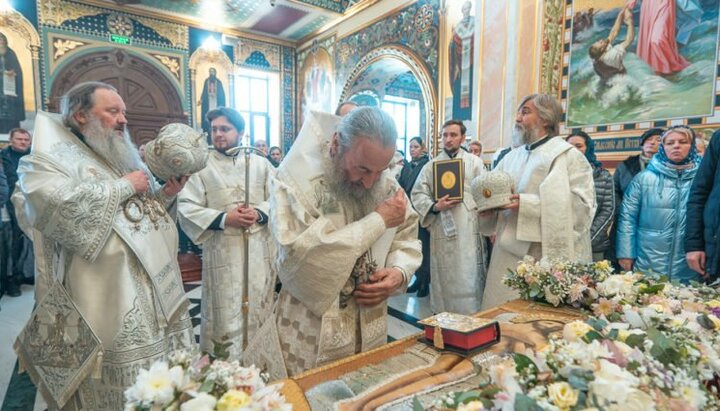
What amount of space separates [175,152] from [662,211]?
3.55 meters

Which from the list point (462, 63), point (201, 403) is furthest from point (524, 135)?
point (462, 63)

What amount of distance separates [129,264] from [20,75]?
994cm

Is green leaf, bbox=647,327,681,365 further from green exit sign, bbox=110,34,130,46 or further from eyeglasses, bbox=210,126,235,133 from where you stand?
green exit sign, bbox=110,34,130,46

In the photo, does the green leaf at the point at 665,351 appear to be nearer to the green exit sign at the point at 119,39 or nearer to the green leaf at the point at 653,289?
the green leaf at the point at 653,289

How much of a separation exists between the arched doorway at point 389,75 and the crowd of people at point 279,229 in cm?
472

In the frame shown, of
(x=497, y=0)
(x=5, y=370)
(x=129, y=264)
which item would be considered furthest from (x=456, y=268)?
(x=497, y=0)

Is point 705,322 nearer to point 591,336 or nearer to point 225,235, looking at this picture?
point 591,336

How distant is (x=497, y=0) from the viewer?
646 cm

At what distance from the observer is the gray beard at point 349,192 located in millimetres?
1622

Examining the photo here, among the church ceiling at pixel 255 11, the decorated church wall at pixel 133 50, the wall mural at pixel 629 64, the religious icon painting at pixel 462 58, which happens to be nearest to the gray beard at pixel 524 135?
the wall mural at pixel 629 64

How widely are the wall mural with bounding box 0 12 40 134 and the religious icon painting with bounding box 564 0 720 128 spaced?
10660 millimetres

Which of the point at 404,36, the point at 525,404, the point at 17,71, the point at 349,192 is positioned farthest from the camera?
the point at 17,71

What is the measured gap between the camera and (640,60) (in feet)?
16.4

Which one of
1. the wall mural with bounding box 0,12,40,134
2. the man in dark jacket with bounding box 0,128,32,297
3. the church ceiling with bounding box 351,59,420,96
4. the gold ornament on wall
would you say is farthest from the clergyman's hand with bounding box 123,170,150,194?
the gold ornament on wall
